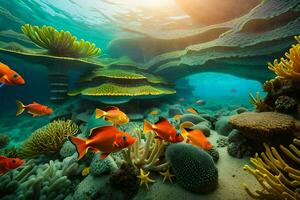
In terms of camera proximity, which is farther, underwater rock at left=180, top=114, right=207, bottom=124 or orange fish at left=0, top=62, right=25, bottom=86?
underwater rock at left=180, top=114, right=207, bottom=124

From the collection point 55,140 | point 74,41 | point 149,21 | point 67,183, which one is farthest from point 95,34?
point 67,183

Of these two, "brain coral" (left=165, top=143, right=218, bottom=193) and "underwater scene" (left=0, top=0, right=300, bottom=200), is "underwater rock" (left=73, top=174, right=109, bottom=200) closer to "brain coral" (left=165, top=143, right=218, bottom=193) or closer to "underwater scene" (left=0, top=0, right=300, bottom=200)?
A: "underwater scene" (left=0, top=0, right=300, bottom=200)

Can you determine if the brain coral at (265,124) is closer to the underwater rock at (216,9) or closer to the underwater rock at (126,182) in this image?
the underwater rock at (126,182)

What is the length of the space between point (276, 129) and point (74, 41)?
25.1 feet

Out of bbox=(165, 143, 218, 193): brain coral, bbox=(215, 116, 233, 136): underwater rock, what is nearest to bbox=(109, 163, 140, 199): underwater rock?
bbox=(165, 143, 218, 193): brain coral

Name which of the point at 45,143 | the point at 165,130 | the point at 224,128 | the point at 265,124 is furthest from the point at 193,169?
the point at 45,143

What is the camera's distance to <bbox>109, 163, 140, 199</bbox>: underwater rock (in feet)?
10.3

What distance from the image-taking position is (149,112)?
332 inches

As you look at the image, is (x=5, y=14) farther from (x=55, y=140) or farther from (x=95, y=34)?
(x=55, y=140)

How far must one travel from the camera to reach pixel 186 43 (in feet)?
38.0

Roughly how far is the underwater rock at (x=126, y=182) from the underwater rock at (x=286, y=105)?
2857 millimetres

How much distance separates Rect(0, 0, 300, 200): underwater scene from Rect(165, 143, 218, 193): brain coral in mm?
16

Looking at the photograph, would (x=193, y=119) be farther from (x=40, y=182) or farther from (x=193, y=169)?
(x=40, y=182)

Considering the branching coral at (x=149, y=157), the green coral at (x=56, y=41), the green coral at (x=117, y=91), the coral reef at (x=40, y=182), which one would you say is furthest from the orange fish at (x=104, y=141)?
the green coral at (x=56, y=41)
